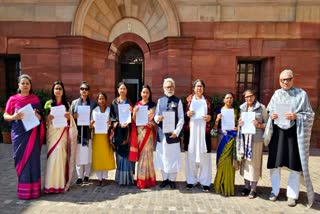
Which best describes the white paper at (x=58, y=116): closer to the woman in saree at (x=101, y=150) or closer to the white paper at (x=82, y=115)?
the white paper at (x=82, y=115)

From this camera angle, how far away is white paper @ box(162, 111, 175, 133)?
14.9 feet

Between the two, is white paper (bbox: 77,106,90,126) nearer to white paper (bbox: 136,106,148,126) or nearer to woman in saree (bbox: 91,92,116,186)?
woman in saree (bbox: 91,92,116,186)

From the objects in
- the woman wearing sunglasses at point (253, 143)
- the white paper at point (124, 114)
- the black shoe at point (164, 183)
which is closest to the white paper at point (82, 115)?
the white paper at point (124, 114)

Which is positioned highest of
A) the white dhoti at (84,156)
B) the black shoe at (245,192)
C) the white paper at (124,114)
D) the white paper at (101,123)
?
the white paper at (124,114)

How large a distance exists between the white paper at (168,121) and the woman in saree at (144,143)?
0.25 metres

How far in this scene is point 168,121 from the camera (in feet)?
14.9

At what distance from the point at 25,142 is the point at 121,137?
1592mm

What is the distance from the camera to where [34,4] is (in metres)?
8.74

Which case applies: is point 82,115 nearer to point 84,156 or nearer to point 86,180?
point 84,156

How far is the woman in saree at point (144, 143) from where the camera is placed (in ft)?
15.2

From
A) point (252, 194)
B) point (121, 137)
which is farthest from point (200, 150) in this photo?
point (121, 137)

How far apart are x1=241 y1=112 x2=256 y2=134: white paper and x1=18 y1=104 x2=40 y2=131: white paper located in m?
3.45

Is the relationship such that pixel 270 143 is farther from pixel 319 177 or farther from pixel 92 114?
pixel 92 114

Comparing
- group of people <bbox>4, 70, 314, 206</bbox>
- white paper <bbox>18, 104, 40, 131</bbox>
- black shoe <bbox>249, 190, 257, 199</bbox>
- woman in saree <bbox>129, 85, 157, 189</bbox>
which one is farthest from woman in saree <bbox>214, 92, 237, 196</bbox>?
white paper <bbox>18, 104, 40, 131</bbox>
